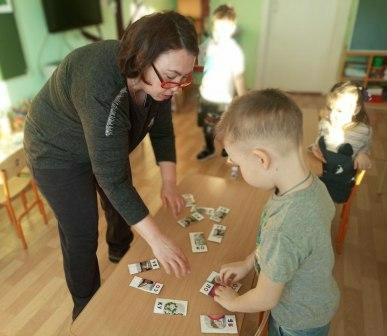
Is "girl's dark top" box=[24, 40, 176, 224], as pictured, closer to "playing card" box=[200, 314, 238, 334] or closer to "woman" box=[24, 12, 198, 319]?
"woman" box=[24, 12, 198, 319]

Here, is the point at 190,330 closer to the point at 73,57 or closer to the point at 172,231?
the point at 172,231

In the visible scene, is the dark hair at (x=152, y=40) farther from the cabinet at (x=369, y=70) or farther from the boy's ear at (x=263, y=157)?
the cabinet at (x=369, y=70)

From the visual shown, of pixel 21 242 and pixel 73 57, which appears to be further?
pixel 21 242

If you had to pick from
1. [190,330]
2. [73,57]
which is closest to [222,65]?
[73,57]

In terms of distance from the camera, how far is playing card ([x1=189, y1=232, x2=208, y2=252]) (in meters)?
1.27

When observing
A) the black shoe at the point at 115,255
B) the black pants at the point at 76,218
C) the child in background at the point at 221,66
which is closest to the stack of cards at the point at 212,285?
the black pants at the point at 76,218

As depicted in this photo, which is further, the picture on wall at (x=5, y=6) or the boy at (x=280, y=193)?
the picture on wall at (x=5, y=6)

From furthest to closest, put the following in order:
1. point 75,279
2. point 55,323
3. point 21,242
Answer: point 21,242, point 55,323, point 75,279

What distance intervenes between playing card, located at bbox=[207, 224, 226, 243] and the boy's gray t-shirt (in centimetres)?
35

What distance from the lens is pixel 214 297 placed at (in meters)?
1.04

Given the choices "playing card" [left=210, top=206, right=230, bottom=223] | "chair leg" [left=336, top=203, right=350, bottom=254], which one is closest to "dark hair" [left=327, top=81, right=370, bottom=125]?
"chair leg" [left=336, top=203, right=350, bottom=254]

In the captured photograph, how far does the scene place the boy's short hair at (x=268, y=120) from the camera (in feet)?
2.70

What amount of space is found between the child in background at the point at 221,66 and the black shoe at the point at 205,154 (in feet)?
1.51

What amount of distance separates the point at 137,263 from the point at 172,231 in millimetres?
229
